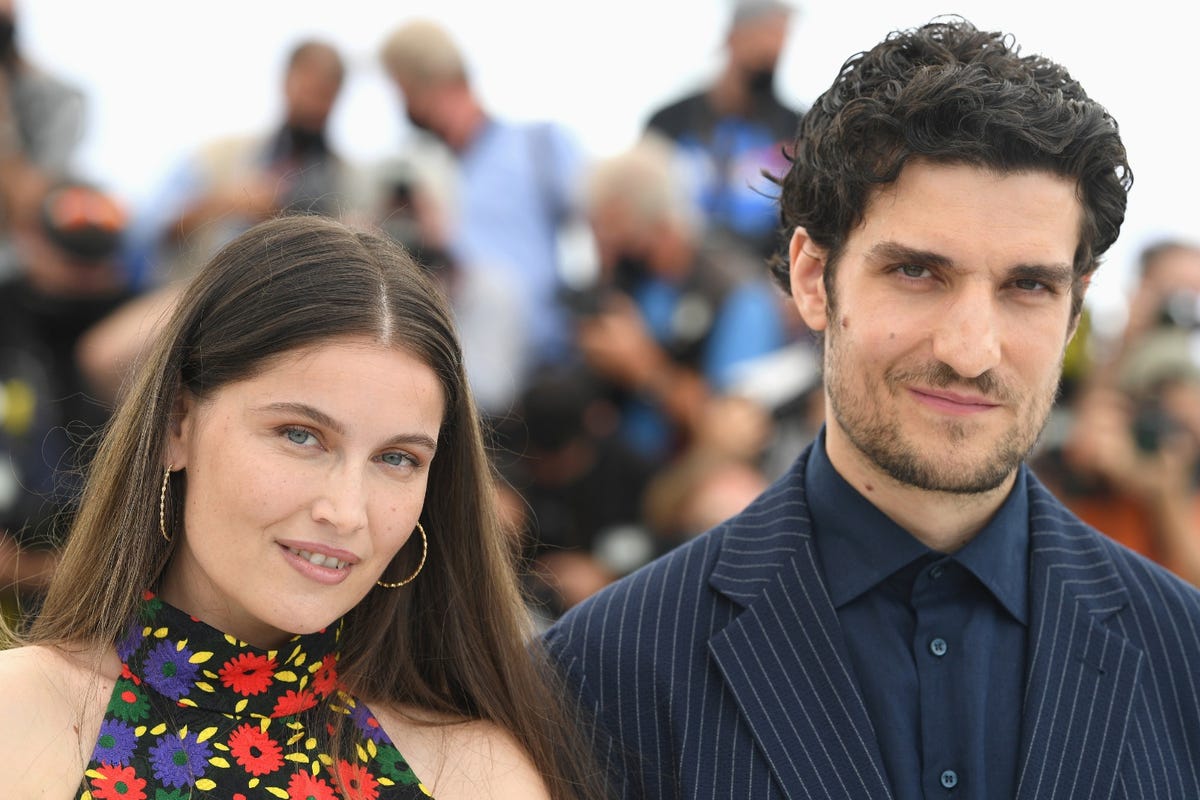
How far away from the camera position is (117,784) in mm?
2516

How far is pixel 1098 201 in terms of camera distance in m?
3.02

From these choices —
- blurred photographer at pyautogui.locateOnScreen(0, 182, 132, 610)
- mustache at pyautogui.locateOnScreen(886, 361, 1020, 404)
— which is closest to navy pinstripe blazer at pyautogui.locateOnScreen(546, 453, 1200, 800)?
mustache at pyautogui.locateOnScreen(886, 361, 1020, 404)

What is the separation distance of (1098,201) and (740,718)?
1118 millimetres

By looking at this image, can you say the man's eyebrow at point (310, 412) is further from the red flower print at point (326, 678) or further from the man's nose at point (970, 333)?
the man's nose at point (970, 333)

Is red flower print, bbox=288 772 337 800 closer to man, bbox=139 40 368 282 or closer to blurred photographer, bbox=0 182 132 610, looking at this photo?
blurred photographer, bbox=0 182 132 610

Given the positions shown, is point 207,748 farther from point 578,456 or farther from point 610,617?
point 578,456

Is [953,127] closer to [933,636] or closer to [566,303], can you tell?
[933,636]

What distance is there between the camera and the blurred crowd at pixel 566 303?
5080 mm

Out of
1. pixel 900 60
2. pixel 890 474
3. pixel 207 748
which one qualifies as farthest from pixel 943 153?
pixel 207 748

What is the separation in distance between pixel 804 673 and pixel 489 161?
356cm

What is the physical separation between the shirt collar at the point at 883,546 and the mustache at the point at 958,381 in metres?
0.28

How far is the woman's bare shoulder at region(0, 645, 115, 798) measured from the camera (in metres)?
2.47

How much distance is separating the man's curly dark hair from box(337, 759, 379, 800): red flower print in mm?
1200

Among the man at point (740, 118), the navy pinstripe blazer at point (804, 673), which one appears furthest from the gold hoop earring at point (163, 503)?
the man at point (740, 118)
